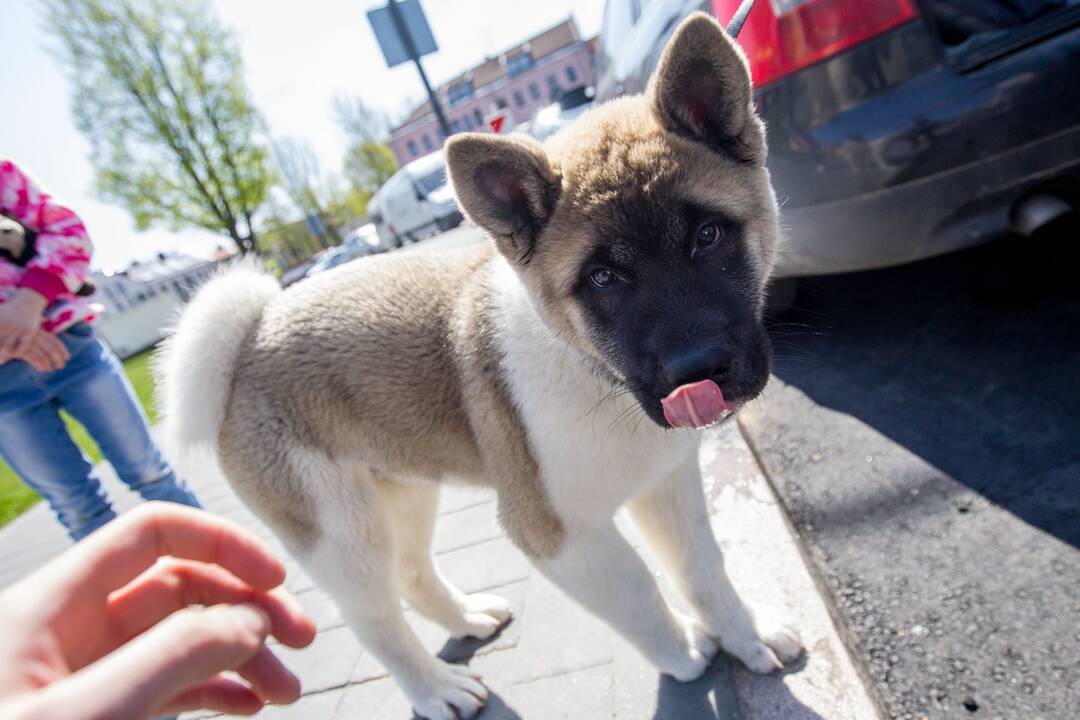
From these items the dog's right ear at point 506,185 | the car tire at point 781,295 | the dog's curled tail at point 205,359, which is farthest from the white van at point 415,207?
the dog's right ear at point 506,185

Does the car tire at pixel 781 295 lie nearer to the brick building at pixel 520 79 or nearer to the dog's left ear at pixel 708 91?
the dog's left ear at pixel 708 91

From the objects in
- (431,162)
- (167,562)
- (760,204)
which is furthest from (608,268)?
(431,162)

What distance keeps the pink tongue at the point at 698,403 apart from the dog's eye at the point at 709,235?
20.1 inches

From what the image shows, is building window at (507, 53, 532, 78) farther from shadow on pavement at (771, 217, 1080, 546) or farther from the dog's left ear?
the dog's left ear

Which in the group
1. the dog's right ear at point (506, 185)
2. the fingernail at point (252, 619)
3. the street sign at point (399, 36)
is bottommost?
the fingernail at point (252, 619)

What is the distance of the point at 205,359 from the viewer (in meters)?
2.68

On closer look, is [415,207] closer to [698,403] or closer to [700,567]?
[700,567]

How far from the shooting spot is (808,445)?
10.1ft

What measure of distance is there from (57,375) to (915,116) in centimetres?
403

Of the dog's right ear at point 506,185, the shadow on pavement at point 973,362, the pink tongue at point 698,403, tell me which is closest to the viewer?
the pink tongue at point 698,403

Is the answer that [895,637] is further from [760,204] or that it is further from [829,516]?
[760,204]

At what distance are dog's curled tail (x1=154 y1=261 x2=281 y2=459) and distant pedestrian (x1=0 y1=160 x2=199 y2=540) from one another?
0.45 metres

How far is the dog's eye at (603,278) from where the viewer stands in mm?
1985

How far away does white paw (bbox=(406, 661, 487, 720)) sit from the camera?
2498mm
